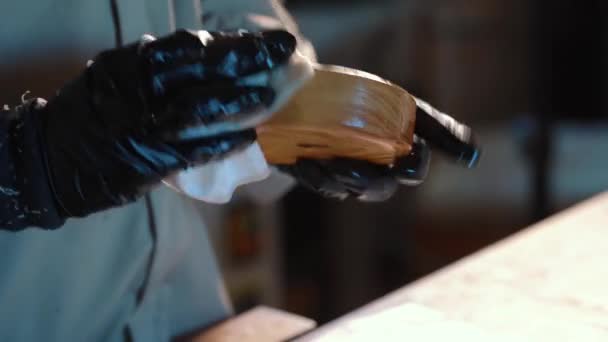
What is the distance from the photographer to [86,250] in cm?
67

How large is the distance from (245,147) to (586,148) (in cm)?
215

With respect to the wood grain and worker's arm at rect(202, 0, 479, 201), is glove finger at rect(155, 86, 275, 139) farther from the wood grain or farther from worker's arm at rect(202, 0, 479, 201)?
worker's arm at rect(202, 0, 479, 201)

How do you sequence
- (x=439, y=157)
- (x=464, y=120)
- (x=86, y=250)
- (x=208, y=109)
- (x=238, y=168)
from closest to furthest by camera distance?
(x=208, y=109) → (x=238, y=168) → (x=86, y=250) → (x=439, y=157) → (x=464, y=120)

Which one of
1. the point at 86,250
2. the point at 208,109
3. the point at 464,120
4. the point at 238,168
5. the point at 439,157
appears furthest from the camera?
the point at 464,120

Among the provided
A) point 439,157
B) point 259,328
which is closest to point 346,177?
point 259,328

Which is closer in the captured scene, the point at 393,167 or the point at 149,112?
the point at 149,112

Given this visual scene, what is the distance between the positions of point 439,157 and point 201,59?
1.59 m

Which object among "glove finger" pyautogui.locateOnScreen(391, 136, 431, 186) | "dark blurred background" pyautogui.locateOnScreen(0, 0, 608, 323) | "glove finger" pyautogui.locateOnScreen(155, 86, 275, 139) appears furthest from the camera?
"dark blurred background" pyautogui.locateOnScreen(0, 0, 608, 323)

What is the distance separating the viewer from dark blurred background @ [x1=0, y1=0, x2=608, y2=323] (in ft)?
6.52

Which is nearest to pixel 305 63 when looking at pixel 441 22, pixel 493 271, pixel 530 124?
pixel 493 271

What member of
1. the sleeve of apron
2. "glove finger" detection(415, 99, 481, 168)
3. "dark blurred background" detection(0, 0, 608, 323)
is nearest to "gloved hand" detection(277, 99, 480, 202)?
"glove finger" detection(415, 99, 481, 168)

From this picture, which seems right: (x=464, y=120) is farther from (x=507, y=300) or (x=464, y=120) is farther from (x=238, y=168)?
(x=238, y=168)

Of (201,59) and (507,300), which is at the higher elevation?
(201,59)

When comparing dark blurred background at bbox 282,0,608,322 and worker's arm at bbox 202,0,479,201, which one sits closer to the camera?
worker's arm at bbox 202,0,479,201
